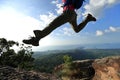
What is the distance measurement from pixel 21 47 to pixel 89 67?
1072 inches

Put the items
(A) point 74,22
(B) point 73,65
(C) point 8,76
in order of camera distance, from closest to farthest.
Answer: (A) point 74,22
(C) point 8,76
(B) point 73,65

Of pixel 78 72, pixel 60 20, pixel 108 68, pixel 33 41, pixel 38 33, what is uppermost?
pixel 60 20

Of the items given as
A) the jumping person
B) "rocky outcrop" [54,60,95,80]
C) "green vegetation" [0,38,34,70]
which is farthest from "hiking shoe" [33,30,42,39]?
"green vegetation" [0,38,34,70]

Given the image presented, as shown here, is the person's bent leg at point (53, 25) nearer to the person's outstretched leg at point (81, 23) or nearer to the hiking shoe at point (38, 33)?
the hiking shoe at point (38, 33)

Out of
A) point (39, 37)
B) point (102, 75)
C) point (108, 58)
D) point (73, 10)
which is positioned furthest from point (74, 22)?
point (102, 75)

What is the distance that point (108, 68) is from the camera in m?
19.5

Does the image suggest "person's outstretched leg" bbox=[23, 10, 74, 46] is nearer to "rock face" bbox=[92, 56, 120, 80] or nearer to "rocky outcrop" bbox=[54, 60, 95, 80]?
"rock face" bbox=[92, 56, 120, 80]

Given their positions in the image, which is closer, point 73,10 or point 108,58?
point 73,10

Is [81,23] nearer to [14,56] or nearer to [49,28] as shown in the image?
[49,28]

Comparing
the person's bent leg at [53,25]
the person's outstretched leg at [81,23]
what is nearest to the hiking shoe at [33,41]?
the person's bent leg at [53,25]

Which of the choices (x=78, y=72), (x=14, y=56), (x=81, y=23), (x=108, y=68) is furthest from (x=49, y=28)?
(x=14, y=56)

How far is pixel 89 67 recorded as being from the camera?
24406mm

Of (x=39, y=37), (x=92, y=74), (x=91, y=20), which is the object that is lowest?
(x=92, y=74)

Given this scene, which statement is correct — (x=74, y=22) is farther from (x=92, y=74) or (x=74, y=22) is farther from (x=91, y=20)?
(x=92, y=74)
